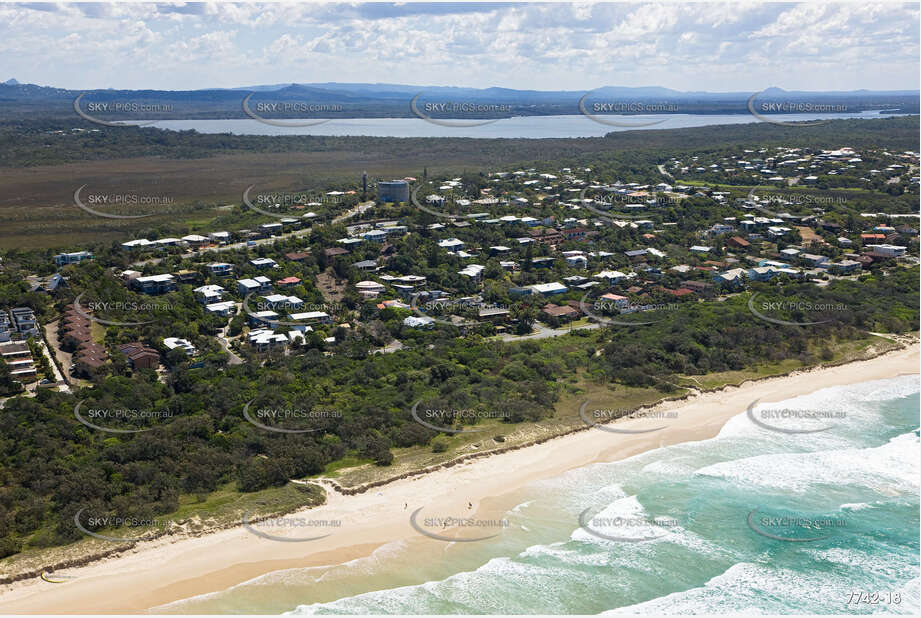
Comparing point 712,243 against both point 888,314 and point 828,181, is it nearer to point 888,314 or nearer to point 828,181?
point 888,314

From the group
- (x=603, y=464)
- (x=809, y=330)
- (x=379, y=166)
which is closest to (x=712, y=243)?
(x=809, y=330)
